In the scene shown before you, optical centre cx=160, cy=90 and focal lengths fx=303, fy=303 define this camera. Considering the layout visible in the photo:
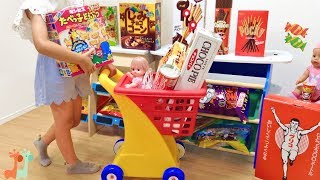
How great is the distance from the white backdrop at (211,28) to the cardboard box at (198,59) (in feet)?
1.98

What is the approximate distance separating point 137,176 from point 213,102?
0.51 m

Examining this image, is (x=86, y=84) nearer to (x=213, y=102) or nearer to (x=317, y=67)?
(x=213, y=102)

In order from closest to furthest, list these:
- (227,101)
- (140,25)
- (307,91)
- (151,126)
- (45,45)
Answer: (45,45) < (151,126) < (307,91) < (227,101) < (140,25)

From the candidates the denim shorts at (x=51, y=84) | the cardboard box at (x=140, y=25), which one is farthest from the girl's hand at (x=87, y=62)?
the cardboard box at (x=140, y=25)

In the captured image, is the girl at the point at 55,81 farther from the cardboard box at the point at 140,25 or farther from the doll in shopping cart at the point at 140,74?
the cardboard box at the point at 140,25

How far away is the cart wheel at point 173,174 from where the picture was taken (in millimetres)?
1283

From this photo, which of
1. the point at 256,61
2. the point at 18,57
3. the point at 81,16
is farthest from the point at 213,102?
the point at 18,57

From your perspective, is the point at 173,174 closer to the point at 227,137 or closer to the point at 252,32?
the point at 227,137

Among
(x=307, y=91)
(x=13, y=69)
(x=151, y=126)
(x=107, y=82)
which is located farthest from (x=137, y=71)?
(x=13, y=69)

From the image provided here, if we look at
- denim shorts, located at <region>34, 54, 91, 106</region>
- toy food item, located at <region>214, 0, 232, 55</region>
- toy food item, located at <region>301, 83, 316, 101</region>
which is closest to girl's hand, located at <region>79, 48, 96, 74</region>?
denim shorts, located at <region>34, 54, 91, 106</region>

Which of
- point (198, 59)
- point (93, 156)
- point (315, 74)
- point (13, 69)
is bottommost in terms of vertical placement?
point (93, 156)

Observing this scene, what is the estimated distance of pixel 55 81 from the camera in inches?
50.3

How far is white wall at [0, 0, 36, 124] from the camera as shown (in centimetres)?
193

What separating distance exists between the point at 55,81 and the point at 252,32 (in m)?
0.92
